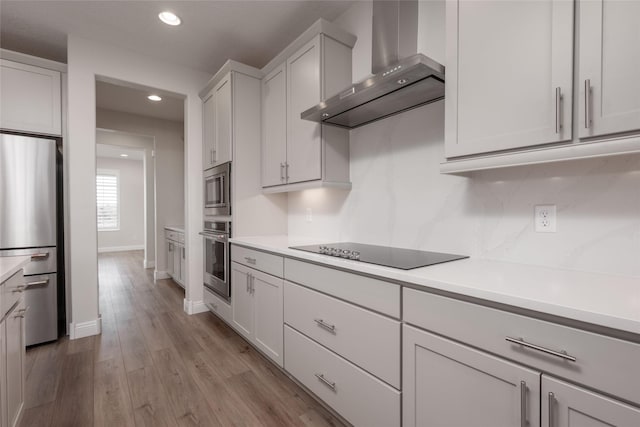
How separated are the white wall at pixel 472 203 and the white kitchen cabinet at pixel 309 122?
155mm

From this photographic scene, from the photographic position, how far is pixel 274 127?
2682 millimetres

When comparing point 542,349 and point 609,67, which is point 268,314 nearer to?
point 542,349

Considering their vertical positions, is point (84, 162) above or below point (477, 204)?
above

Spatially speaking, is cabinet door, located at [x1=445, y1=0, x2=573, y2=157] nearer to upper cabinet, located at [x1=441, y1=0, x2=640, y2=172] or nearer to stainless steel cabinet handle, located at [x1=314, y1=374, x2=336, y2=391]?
upper cabinet, located at [x1=441, y1=0, x2=640, y2=172]

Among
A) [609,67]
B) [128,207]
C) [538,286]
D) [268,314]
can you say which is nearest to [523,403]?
[538,286]

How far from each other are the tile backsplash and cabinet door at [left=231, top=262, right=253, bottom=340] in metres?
0.76

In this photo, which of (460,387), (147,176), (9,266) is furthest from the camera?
(147,176)

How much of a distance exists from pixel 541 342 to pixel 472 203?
2.84ft

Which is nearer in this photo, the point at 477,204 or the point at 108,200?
the point at 477,204

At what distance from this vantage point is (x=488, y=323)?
3.14ft

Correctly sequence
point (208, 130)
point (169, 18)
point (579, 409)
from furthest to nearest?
→ point (208, 130) → point (169, 18) → point (579, 409)

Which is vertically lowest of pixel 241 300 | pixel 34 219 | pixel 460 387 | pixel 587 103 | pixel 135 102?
pixel 241 300

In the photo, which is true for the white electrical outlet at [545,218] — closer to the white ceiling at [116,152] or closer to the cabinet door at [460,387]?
the cabinet door at [460,387]

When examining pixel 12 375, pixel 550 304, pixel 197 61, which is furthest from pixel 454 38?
pixel 197 61
